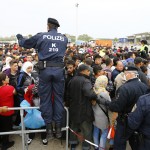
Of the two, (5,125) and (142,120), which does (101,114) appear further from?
(5,125)

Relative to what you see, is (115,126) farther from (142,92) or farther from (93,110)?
(142,92)

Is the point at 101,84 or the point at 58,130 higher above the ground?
the point at 101,84

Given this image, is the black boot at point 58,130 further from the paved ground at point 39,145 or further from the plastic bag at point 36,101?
the paved ground at point 39,145

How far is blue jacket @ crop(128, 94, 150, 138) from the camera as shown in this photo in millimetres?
2555

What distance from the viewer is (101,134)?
3.91m

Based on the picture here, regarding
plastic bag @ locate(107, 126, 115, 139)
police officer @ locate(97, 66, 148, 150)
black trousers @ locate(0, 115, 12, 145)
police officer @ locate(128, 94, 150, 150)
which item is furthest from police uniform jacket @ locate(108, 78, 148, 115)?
black trousers @ locate(0, 115, 12, 145)

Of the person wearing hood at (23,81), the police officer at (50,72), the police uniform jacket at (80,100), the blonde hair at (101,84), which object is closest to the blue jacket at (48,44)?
the police officer at (50,72)

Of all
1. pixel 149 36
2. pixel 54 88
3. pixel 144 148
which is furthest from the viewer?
pixel 149 36

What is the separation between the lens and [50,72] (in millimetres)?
2934

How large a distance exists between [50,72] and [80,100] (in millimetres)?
1029

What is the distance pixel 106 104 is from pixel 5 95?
1.91 metres

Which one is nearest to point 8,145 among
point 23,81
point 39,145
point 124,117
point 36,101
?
point 39,145

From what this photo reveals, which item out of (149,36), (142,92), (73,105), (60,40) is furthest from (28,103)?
(149,36)

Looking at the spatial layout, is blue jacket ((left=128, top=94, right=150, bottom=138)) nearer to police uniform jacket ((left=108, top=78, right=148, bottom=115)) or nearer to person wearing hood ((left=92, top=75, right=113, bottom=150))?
police uniform jacket ((left=108, top=78, right=148, bottom=115))
